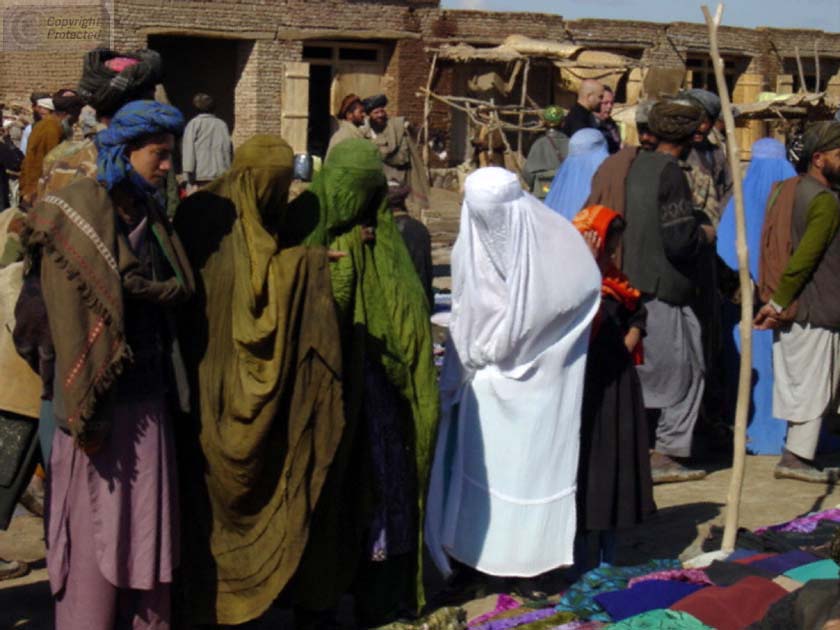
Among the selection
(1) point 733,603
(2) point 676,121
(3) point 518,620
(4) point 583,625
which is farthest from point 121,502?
(2) point 676,121

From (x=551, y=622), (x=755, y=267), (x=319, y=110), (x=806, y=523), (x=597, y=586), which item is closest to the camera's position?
(x=551, y=622)

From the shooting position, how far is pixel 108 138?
4176 mm

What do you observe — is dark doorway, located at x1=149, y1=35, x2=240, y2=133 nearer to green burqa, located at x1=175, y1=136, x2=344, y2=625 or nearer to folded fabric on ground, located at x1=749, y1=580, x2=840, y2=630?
green burqa, located at x1=175, y1=136, x2=344, y2=625

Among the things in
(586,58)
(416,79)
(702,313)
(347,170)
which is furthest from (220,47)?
(347,170)

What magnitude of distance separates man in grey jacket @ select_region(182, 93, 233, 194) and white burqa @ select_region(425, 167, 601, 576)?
10.1m

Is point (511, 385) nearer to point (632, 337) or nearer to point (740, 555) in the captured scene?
point (632, 337)

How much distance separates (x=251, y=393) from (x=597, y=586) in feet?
4.90

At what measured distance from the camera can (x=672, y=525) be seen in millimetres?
6445

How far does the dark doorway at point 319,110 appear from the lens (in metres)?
24.8

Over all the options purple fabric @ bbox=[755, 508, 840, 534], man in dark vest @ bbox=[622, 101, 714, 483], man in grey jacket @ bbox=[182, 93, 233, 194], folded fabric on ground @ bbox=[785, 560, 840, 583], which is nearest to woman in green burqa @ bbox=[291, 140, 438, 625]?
folded fabric on ground @ bbox=[785, 560, 840, 583]

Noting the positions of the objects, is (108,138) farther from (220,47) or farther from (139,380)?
(220,47)

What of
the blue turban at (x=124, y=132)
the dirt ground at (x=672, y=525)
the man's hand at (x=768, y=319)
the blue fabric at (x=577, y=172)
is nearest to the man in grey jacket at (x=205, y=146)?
the blue fabric at (x=577, y=172)

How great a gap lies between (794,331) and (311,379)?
129 inches

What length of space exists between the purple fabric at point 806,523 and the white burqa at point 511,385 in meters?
1.11
